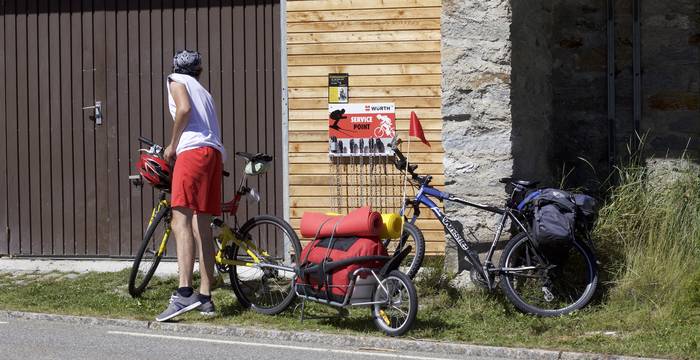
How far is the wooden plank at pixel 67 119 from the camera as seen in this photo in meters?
11.0

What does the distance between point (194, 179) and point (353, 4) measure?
102 inches

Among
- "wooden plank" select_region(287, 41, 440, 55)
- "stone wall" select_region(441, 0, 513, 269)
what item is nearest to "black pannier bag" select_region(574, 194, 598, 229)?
"stone wall" select_region(441, 0, 513, 269)

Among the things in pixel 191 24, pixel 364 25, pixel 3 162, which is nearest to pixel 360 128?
pixel 364 25

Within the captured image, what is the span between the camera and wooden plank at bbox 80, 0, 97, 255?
35.9 ft

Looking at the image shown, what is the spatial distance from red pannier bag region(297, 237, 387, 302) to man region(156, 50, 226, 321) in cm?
76

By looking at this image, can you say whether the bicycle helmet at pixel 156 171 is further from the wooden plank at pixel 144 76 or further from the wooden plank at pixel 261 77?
the wooden plank at pixel 144 76

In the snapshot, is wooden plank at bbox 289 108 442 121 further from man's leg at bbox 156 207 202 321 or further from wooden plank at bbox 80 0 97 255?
man's leg at bbox 156 207 202 321

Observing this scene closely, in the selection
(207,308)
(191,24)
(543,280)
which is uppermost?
(191,24)

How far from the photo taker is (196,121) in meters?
8.30

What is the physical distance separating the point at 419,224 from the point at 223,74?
2.23 metres

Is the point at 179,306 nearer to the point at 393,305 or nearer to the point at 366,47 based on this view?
the point at 393,305

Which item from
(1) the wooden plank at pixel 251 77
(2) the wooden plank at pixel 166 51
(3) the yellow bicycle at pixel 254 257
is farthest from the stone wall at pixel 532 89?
(2) the wooden plank at pixel 166 51

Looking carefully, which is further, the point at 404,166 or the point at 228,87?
the point at 228,87

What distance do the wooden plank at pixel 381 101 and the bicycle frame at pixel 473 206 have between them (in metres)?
1.09
